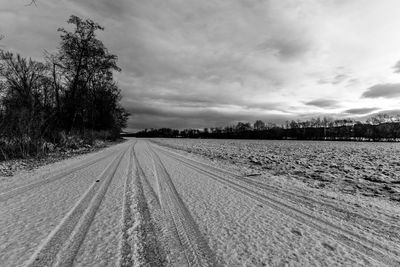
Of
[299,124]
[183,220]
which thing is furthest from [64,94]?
[299,124]

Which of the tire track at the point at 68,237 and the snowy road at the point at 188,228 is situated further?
the snowy road at the point at 188,228

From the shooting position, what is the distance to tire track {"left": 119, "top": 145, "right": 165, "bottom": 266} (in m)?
2.31

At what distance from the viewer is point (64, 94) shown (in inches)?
904

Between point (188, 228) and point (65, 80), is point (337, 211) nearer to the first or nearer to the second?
point (188, 228)

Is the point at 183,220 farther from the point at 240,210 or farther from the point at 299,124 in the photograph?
the point at 299,124

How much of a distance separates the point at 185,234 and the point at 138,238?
2.20 ft

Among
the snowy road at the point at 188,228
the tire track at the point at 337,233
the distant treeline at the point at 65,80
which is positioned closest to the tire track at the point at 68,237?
the snowy road at the point at 188,228

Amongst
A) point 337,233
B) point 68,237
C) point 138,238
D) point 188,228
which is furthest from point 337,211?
point 68,237

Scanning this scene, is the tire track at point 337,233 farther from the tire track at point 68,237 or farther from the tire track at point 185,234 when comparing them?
the tire track at point 68,237

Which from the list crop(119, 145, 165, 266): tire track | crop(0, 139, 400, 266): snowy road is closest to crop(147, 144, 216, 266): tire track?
crop(0, 139, 400, 266): snowy road

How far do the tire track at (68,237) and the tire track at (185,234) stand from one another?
1275 mm

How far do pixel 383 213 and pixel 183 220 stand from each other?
13.6 ft

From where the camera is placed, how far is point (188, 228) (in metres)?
3.16

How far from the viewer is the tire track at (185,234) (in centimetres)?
235
